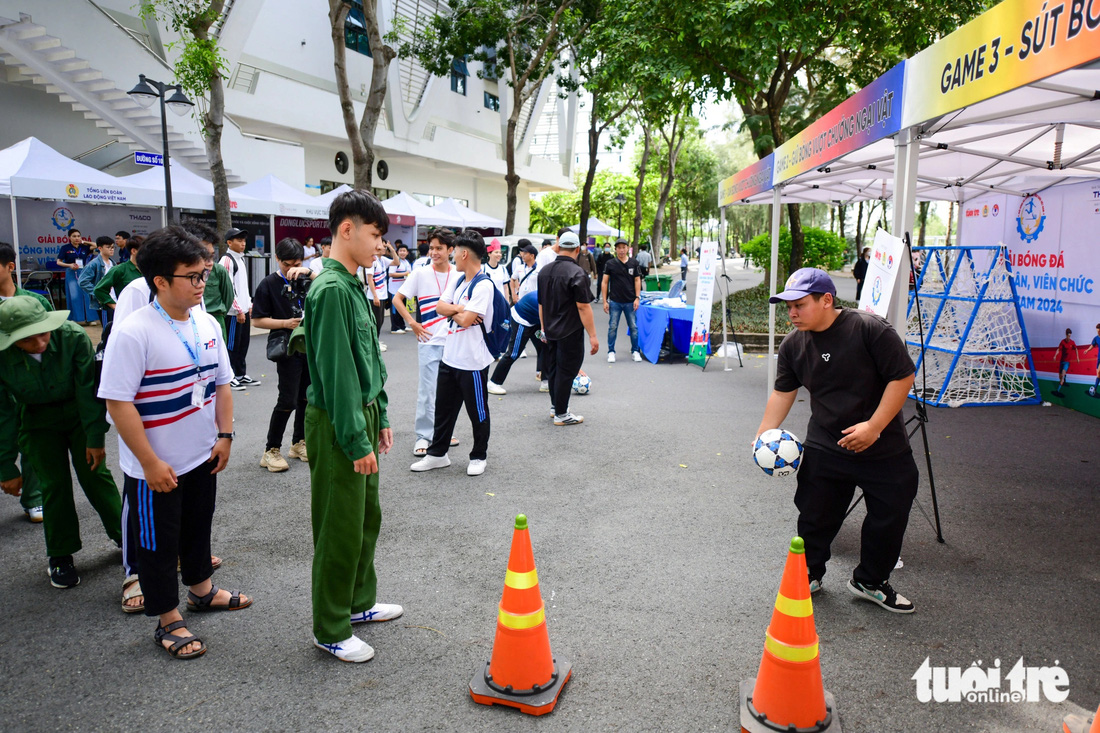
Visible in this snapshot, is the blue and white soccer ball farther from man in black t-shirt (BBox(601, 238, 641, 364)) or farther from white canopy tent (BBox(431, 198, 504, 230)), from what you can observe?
white canopy tent (BBox(431, 198, 504, 230))

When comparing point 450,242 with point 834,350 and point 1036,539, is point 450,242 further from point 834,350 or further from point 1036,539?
point 1036,539

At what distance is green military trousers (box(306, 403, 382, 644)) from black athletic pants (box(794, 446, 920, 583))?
7.12ft

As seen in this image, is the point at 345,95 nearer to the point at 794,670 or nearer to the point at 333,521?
the point at 333,521

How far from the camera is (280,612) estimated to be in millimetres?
3572

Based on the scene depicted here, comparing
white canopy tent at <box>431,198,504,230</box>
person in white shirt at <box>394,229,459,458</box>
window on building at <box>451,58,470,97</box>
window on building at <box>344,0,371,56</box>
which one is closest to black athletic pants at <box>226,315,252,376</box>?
person in white shirt at <box>394,229,459,458</box>

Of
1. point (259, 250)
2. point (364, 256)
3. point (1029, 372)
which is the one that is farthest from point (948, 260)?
point (259, 250)

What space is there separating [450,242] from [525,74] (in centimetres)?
1662

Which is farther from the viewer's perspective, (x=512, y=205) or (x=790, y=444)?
(x=512, y=205)

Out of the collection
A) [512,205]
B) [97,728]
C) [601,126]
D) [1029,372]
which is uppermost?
[601,126]

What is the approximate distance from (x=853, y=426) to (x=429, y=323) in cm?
379

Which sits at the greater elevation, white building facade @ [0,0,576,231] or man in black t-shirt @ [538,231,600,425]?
white building facade @ [0,0,576,231]

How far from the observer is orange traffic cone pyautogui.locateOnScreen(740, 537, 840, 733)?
2.65m

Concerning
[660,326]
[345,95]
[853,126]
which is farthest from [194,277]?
[345,95]

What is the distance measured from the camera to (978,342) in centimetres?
875
